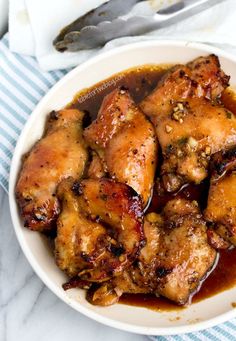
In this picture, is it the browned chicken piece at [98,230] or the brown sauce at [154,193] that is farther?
the brown sauce at [154,193]

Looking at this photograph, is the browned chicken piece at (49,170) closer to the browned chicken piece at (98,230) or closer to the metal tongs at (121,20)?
the browned chicken piece at (98,230)

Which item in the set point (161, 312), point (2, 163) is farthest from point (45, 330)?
point (2, 163)

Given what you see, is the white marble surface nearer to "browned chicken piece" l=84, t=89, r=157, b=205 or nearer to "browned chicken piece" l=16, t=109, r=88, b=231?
"browned chicken piece" l=16, t=109, r=88, b=231

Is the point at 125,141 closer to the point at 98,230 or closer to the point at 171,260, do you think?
the point at 98,230

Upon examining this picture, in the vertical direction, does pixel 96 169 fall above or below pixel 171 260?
above

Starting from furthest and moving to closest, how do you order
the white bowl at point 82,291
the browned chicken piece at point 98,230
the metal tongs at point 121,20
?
the metal tongs at point 121,20 → the white bowl at point 82,291 → the browned chicken piece at point 98,230

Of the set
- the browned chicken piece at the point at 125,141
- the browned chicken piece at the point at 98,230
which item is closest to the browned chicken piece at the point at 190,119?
the browned chicken piece at the point at 125,141

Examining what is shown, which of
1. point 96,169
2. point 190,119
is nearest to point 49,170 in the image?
point 96,169
